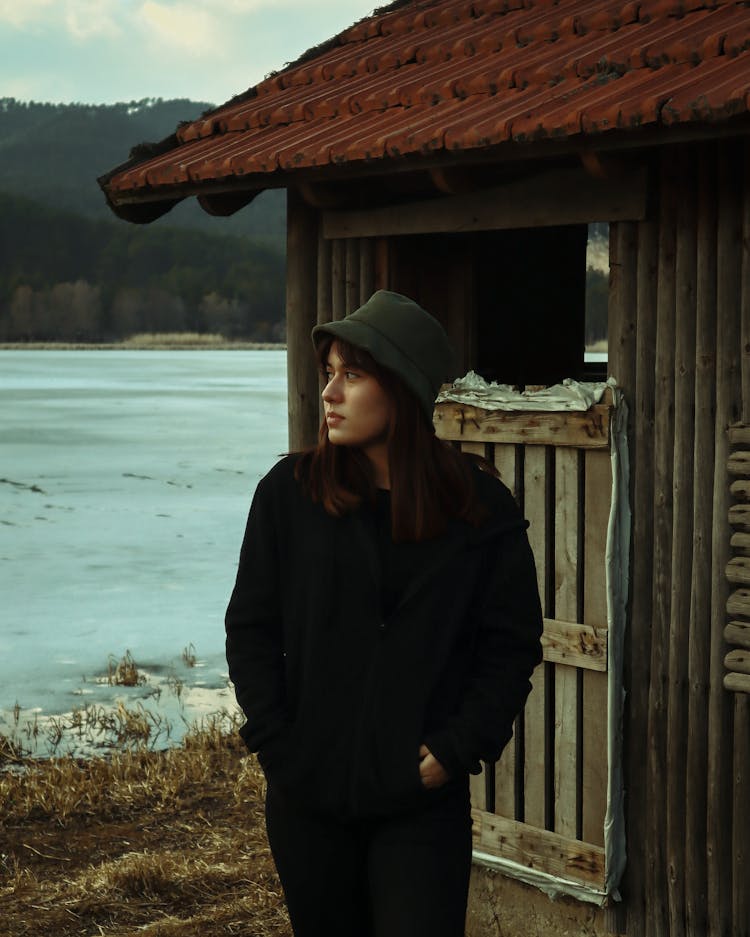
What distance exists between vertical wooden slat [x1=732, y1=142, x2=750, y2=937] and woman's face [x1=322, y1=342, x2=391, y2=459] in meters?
1.91

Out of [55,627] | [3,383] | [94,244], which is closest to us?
[55,627]

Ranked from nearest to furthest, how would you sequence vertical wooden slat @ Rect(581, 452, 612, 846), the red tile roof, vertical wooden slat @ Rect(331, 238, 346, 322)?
the red tile roof, vertical wooden slat @ Rect(581, 452, 612, 846), vertical wooden slat @ Rect(331, 238, 346, 322)

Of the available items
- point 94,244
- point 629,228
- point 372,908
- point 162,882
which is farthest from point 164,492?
point 94,244

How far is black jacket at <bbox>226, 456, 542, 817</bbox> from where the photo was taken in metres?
2.70

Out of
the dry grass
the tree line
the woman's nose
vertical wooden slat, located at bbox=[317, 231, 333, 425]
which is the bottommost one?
the dry grass

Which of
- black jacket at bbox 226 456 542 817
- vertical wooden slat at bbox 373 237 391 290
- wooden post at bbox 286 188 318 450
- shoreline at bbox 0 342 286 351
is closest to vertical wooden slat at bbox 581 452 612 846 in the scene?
vertical wooden slat at bbox 373 237 391 290

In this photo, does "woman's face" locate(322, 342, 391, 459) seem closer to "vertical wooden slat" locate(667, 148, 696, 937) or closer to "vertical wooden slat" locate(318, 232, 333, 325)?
"vertical wooden slat" locate(667, 148, 696, 937)

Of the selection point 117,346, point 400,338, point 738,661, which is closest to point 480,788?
point 738,661

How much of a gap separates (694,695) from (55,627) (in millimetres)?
8756

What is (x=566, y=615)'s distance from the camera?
193 inches

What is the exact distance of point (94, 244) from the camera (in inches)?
4951

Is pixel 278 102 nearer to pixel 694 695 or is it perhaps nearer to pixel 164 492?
pixel 694 695

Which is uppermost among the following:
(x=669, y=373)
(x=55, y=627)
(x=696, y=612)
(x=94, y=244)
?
(x=94, y=244)

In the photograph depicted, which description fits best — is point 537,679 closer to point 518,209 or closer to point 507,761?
point 507,761
